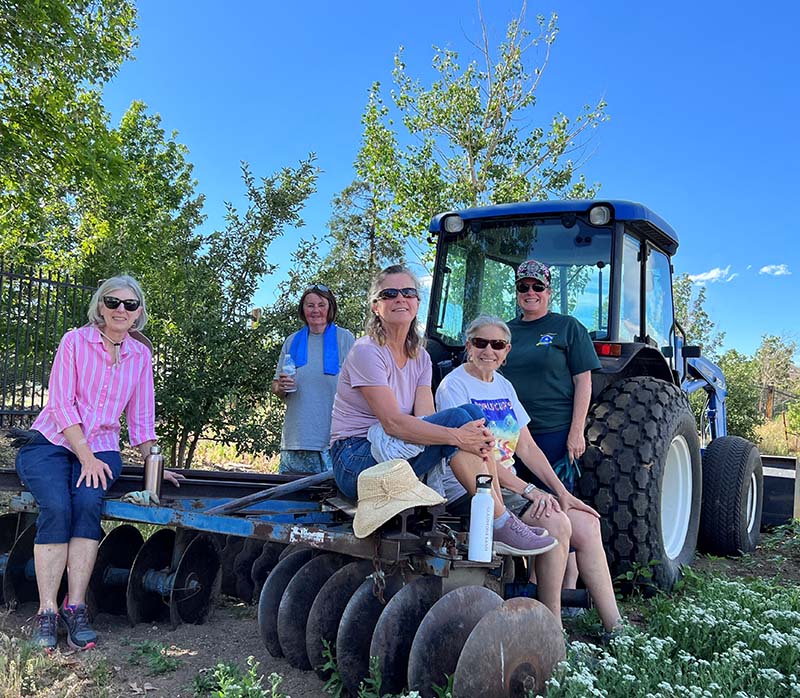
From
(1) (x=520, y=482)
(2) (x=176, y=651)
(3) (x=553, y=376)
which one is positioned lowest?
(2) (x=176, y=651)

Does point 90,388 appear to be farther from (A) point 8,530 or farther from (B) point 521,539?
(B) point 521,539

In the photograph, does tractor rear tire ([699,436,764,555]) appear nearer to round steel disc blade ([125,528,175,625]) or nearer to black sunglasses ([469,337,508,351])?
black sunglasses ([469,337,508,351])

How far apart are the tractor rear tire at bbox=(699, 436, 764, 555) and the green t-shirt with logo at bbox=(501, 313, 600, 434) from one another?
2.52 m

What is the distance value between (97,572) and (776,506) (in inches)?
229

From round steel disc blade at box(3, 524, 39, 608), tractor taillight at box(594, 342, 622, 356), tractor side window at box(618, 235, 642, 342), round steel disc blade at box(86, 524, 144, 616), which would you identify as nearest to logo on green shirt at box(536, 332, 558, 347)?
tractor taillight at box(594, 342, 622, 356)

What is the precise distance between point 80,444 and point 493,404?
2055 millimetres

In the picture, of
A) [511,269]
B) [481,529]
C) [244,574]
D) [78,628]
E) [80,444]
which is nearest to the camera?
[481,529]

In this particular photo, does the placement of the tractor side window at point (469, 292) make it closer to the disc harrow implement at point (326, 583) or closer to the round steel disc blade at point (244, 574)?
the disc harrow implement at point (326, 583)

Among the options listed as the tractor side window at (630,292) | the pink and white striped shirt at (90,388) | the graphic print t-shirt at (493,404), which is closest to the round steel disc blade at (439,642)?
the graphic print t-shirt at (493,404)

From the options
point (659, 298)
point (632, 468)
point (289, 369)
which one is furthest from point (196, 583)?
point (659, 298)

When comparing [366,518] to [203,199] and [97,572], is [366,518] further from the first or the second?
[203,199]

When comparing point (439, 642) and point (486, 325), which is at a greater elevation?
point (486, 325)

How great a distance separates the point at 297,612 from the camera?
11.4 ft

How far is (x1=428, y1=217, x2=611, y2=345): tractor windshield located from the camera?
499 cm
